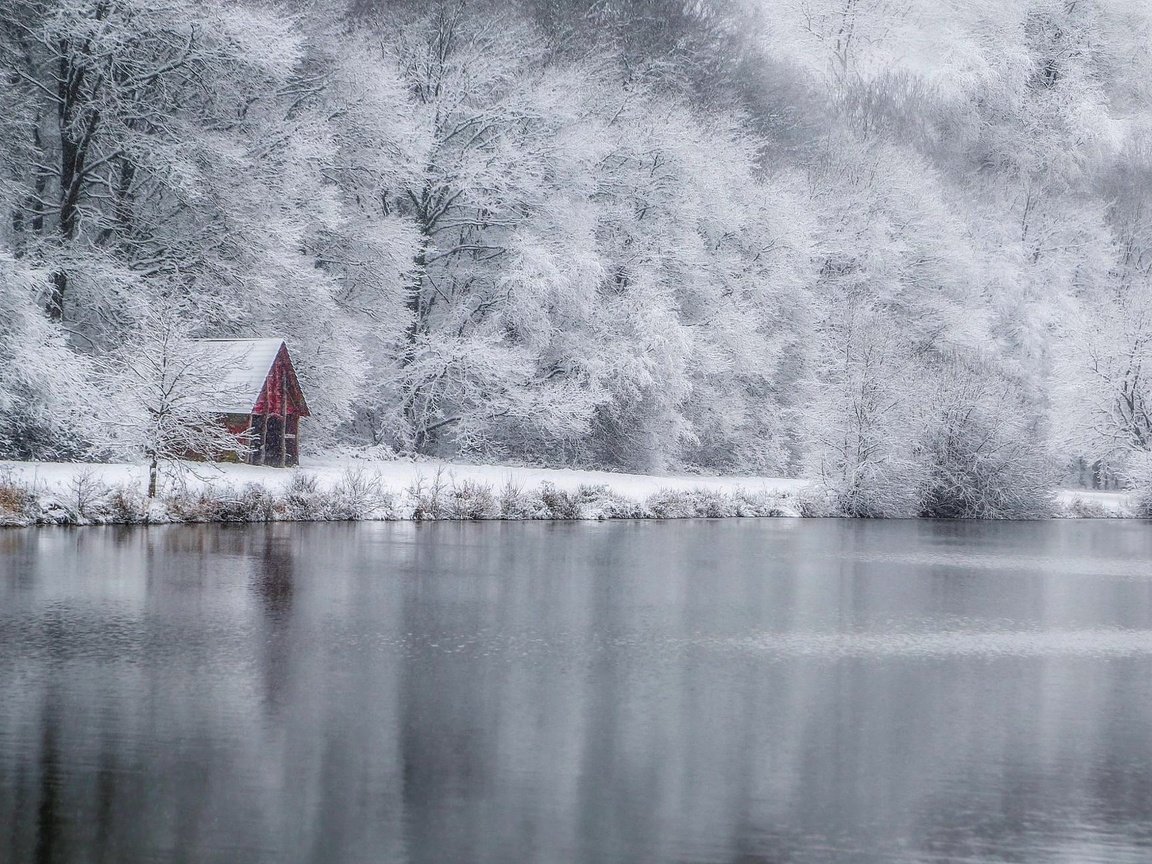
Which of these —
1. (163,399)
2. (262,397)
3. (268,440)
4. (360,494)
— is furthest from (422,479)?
(163,399)

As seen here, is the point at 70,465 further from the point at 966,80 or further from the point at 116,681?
the point at 966,80

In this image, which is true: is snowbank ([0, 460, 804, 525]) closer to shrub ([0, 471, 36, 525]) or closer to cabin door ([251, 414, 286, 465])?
shrub ([0, 471, 36, 525])

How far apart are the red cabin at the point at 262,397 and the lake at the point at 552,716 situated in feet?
34.1

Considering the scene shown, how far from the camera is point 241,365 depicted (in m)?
28.4

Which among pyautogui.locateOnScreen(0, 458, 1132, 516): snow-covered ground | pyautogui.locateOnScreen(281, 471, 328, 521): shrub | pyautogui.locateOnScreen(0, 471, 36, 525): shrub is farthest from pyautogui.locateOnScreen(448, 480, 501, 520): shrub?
pyautogui.locateOnScreen(0, 471, 36, 525): shrub

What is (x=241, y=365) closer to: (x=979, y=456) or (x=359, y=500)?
(x=359, y=500)

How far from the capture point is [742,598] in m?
16.2

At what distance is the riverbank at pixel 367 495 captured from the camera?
75.2 feet

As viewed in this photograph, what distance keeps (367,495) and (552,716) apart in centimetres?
1806

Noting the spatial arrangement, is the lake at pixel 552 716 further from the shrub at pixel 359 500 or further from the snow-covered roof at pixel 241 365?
the snow-covered roof at pixel 241 365

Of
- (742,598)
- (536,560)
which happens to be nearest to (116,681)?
(742,598)

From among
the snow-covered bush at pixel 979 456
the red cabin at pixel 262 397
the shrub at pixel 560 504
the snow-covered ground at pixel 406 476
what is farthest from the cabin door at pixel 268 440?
the snow-covered bush at pixel 979 456

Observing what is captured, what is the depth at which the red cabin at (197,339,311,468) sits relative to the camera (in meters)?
28.2

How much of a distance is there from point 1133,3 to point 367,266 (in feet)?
117
